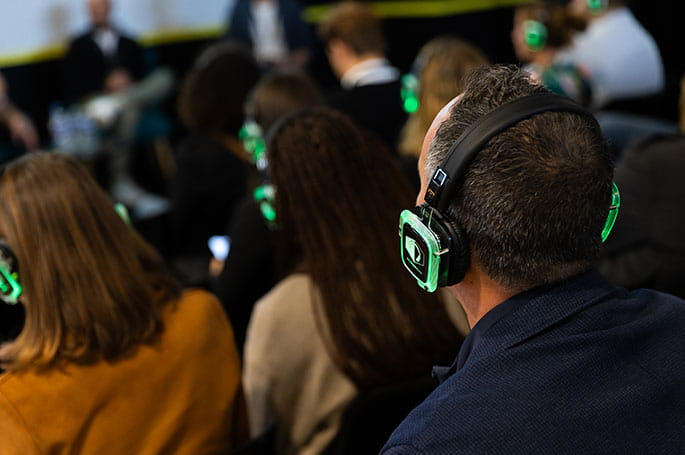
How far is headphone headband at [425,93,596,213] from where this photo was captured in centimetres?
92

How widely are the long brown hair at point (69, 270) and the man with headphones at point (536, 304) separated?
73 cm

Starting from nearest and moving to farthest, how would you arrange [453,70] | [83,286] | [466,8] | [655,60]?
[83,286] < [453,70] < [655,60] < [466,8]

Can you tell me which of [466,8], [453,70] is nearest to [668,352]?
[453,70]

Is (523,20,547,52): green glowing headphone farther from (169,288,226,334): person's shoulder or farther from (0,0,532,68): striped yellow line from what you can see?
(0,0,532,68): striped yellow line

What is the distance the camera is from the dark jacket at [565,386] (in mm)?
866

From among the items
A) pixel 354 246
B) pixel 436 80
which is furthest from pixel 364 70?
pixel 354 246

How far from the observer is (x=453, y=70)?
111 inches

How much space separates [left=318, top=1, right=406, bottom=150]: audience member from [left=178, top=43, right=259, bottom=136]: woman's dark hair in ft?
1.29

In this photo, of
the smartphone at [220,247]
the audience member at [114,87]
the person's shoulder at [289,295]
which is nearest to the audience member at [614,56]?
the smartphone at [220,247]

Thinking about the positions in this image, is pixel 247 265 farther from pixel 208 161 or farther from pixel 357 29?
pixel 357 29

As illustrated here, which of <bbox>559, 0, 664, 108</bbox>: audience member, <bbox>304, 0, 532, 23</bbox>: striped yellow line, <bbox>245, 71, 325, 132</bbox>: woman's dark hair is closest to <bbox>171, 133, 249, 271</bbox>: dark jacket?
<bbox>245, 71, 325, 132</bbox>: woman's dark hair

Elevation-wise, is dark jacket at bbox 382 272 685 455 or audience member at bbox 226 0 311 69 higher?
audience member at bbox 226 0 311 69

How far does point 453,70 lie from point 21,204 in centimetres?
172

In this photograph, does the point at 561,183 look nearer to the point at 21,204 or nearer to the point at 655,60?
the point at 21,204
